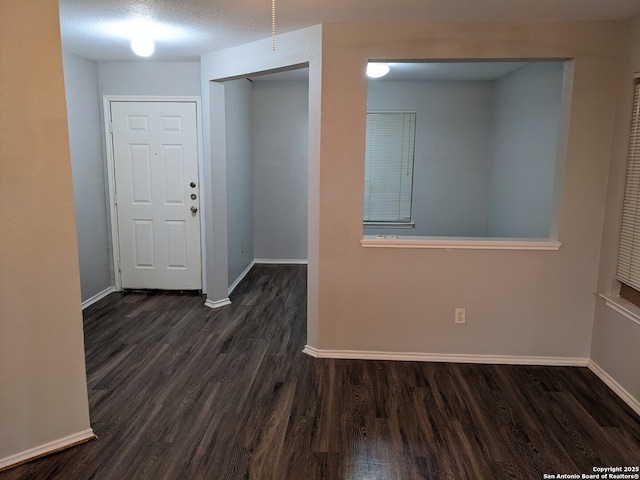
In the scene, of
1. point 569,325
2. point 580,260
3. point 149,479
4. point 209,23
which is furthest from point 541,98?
point 149,479

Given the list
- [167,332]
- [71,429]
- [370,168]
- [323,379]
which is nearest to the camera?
[71,429]

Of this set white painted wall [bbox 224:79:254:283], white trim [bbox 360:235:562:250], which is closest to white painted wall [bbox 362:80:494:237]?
white painted wall [bbox 224:79:254:283]

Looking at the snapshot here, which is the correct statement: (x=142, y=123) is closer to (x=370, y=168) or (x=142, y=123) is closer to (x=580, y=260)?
Answer: (x=370, y=168)

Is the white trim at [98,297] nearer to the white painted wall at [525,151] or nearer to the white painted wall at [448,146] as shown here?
the white painted wall at [448,146]

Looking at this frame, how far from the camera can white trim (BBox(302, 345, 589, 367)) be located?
3.20 metres

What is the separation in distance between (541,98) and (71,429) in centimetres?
435

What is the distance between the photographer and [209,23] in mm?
3016

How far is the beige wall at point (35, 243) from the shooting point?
1.95 metres

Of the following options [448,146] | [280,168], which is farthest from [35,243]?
[448,146]

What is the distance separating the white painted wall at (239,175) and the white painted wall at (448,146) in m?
1.55

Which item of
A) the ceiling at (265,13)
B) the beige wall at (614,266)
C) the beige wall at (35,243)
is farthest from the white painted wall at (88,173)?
the beige wall at (614,266)

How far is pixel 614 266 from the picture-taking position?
291 cm

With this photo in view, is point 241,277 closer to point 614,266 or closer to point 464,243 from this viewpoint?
point 464,243

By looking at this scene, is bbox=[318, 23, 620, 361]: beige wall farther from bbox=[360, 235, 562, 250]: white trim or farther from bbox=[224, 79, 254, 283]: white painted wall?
bbox=[224, 79, 254, 283]: white painted wall
